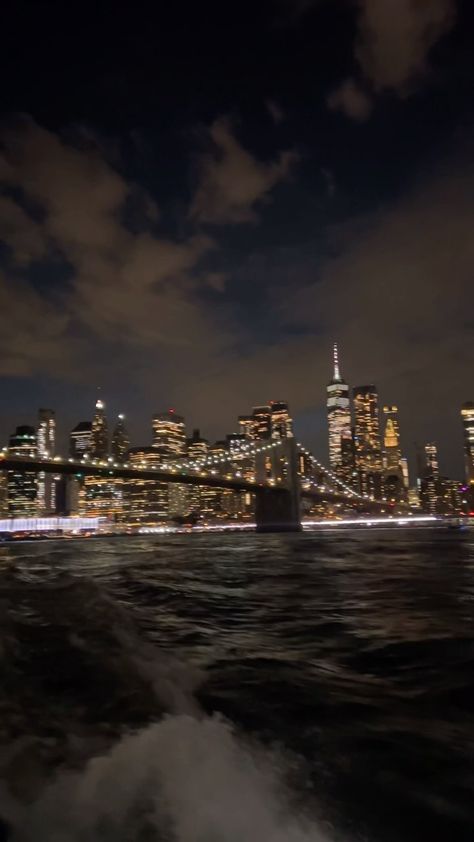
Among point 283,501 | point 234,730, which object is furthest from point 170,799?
point 283,501

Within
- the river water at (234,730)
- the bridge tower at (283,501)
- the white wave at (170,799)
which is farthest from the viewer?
the bridge tower at (283,501)

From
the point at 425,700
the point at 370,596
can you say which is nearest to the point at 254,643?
the point at 425,700

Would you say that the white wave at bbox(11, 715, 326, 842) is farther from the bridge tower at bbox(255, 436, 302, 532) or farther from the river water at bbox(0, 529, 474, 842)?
the bridge tower at bbox(255, 436, 302, 532)

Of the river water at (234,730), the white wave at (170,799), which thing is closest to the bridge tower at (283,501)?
the river water at (234,730)

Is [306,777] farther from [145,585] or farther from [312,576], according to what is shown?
[312,576]

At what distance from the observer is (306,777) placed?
107 inches

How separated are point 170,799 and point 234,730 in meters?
0.91

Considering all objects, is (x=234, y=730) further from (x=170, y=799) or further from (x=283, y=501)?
(x=283, y=501)

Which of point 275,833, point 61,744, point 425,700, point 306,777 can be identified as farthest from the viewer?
point 425,700

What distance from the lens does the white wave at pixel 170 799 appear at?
7.37ft

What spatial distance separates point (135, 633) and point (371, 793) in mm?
4407

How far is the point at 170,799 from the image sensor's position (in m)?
2.52

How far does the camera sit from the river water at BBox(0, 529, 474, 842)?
7.72 ft

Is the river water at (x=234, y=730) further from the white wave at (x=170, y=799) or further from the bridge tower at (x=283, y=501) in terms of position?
the bridge tower at (x=283, y=501)
